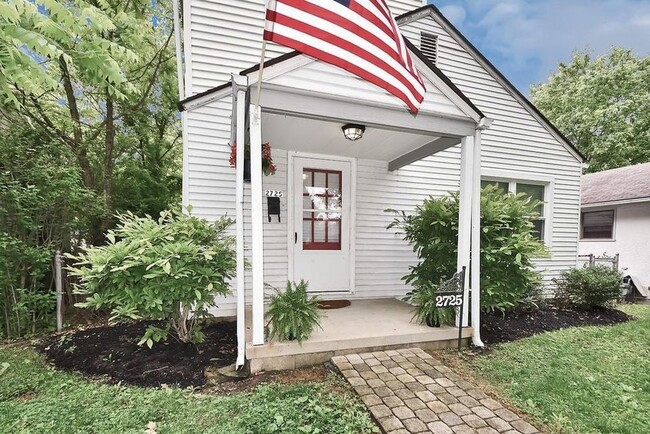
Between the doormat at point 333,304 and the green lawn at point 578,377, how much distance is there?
1.90 meters

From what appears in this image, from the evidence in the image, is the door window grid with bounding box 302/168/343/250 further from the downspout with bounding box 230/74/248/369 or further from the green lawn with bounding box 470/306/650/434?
the green lawn with bounding box 470/306/650/434

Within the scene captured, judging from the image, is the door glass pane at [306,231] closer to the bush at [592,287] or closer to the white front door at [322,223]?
the white front door at [322,223]

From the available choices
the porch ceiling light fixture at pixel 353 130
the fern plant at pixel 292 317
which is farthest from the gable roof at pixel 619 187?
the fern plant at pixel 292 317

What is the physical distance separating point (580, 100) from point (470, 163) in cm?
1787

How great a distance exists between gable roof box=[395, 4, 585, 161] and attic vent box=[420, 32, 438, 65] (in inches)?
11.4

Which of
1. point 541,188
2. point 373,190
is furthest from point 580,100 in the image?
point 373,190

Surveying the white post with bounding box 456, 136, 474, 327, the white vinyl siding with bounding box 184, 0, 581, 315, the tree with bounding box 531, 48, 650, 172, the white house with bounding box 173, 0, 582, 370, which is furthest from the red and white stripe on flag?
the tree with bounding box 531, 48, 650, 172

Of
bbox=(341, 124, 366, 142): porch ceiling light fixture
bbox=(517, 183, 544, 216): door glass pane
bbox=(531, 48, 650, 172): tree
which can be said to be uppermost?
bbox=(531, 48, 650, 172): tree

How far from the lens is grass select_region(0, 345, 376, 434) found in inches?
86.5

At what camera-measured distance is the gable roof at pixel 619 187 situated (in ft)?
30.0

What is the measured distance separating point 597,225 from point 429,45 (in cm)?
922

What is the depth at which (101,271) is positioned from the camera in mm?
2957

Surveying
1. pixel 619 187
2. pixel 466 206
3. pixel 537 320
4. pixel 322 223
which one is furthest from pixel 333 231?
pixel 619 187

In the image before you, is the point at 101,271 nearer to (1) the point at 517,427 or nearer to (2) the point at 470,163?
(1) the point at 517,427
